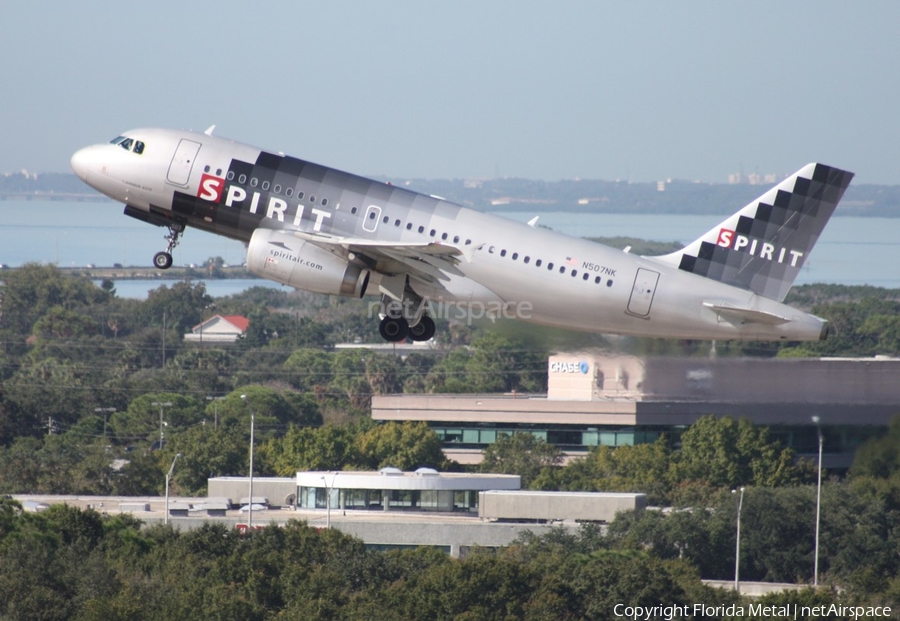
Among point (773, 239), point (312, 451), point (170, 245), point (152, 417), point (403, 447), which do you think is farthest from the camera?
point (152, 417)

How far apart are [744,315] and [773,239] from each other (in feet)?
11.9

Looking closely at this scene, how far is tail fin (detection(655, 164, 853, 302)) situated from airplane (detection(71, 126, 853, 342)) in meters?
0.05

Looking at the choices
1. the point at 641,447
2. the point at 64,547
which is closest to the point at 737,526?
the point at 641,447

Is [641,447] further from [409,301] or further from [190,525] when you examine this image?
[409,301]

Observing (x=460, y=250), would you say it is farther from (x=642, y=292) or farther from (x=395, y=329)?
(x=642, y=292)

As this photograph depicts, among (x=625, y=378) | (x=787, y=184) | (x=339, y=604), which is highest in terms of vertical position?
(x=787, y=184)

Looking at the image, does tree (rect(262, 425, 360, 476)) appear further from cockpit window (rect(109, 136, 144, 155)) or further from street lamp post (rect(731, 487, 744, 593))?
cockpit window (rect(109, 136, 144, 155))

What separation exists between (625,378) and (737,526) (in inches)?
1494

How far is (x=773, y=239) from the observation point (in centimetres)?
5172

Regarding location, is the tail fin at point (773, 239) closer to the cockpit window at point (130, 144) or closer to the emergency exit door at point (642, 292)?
the emergency exit door at point (642, 292)

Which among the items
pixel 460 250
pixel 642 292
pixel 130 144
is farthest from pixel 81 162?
pixel 642 292

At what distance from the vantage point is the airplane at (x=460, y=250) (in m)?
49.4

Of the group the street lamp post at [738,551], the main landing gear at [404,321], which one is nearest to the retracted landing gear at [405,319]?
the main landing gear at [404,321]

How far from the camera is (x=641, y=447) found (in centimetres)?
11838
